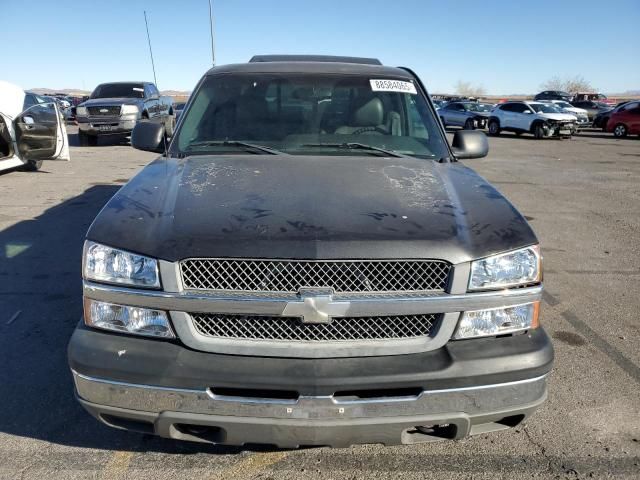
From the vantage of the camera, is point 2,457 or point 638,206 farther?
point 638,206

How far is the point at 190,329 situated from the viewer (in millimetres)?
2088

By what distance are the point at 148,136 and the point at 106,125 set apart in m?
13.9

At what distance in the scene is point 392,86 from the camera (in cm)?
377

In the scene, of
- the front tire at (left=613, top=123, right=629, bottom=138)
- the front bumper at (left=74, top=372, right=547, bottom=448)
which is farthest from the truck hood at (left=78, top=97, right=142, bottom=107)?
the front tire at (left=613, top=123, right=629, bottom=138)

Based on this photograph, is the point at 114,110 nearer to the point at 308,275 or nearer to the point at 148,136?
the point at 148,136

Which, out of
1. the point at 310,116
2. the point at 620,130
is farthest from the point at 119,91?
the point at 620,130

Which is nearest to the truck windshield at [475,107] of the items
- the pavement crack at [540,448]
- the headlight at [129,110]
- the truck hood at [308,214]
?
the headlight at [129,110]

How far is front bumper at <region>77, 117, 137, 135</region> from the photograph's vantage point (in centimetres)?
1598

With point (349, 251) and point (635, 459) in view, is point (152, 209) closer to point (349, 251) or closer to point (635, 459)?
point (349, 251)

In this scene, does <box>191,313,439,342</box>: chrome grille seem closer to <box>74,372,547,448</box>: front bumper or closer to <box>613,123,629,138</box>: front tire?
<box>74,372,547,448</box>: front bumper

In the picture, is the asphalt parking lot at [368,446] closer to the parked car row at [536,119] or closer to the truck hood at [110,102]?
the truck hood at [110,102]

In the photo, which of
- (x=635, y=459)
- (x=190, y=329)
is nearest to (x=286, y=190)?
(x=190, y=329)

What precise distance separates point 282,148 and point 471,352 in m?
1.85

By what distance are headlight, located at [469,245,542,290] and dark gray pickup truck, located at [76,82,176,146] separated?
1495 cm
